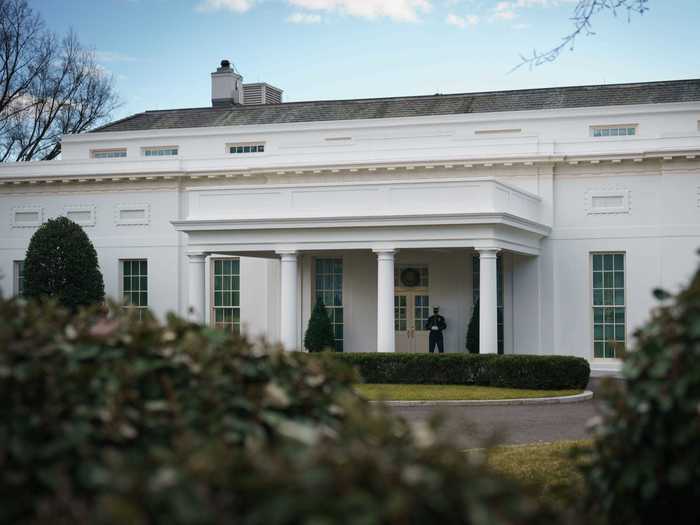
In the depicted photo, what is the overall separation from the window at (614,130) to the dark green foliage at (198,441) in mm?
27249

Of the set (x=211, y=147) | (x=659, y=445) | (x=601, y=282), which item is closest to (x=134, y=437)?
(x=659, y=445)

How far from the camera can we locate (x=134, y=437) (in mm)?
3801

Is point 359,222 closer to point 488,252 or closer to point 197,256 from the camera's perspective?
point 488,252

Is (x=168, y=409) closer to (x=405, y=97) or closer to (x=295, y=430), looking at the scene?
(x=295, y=430)

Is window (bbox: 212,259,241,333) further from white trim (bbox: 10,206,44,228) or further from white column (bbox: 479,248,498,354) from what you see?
white column (bbox: 479,248,498,354)

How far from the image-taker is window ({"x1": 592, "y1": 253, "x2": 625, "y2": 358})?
91.4 feet

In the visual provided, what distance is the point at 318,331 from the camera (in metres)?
28.7

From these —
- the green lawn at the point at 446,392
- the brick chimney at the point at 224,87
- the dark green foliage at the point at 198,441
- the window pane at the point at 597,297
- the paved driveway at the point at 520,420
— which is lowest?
the paved driveway at the point at 520,420

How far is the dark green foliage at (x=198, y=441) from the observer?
2.96 m

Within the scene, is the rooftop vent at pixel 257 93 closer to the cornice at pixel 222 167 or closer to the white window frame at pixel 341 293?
the cornice at pixel 222 167

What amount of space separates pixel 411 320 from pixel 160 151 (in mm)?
11682

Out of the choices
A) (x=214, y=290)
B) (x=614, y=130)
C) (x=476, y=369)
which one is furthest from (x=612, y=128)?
(x=214, y=290)

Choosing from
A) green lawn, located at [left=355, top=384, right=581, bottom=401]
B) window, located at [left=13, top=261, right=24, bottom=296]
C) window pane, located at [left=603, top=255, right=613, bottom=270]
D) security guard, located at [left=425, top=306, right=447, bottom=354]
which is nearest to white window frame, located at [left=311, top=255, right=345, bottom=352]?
security guard, located at [left=425, top=306, right=447, bottom=354]

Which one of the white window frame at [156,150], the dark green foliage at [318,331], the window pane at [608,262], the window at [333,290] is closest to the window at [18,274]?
the white window frame at [156,150]
